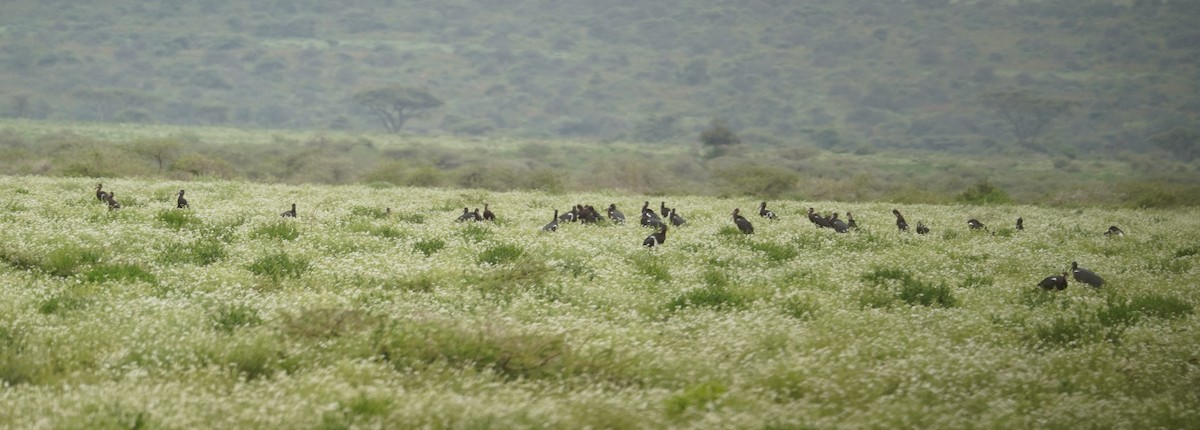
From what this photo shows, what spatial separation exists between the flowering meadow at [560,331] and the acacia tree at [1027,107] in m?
156

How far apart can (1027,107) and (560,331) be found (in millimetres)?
172378

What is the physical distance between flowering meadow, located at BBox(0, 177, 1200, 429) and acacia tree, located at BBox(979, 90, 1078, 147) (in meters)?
156

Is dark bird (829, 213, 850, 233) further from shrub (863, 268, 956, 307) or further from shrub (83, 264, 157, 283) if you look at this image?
shrub (83, 264, 157, 283)

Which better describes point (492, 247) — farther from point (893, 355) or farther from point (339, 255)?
point (893, 355)

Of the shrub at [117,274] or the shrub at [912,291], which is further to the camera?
the shrub at [912,291]

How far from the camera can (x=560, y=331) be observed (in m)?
10.4

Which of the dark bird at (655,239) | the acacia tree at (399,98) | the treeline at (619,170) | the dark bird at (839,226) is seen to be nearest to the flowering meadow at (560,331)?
the dark bird at (655,239)

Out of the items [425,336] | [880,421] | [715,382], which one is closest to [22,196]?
[425,336]

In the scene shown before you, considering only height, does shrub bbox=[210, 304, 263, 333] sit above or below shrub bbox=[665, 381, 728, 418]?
above

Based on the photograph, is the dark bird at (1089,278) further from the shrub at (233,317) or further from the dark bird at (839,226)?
the shrub at (233,317)

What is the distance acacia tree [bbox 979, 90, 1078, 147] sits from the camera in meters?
160

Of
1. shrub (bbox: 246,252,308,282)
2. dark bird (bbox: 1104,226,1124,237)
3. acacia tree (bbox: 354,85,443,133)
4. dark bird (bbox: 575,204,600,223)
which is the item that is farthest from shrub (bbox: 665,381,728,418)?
acacia tree (bbox: 354,85,443,133)

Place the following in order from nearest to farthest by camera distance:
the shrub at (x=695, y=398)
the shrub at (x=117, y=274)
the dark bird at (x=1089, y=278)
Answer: the shrub at (x=695, y=398) → the shrub at (x=117, y=274) → the dark bird at (x=1089, y=278)

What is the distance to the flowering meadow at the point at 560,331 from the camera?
7.86m
